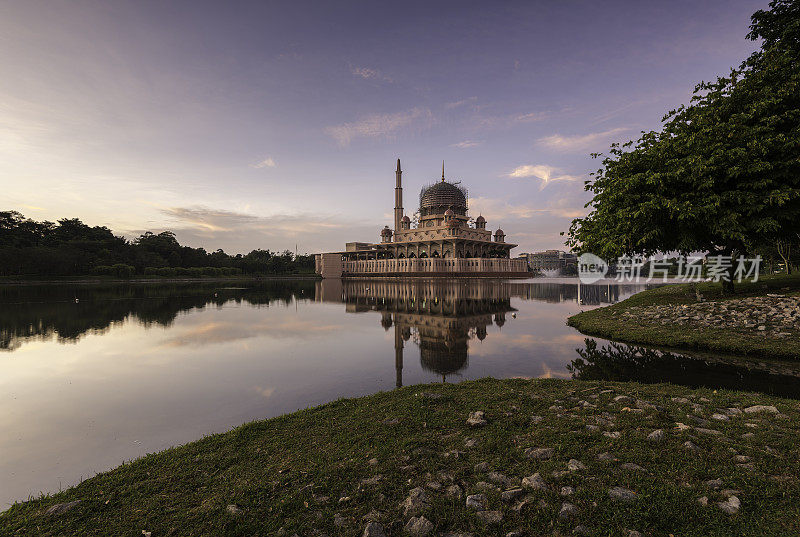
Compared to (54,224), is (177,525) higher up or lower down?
lower down

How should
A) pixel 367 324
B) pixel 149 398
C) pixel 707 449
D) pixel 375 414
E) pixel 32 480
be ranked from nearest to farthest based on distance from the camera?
pixel 707 449
pixel 32 480
pixel 375 414
pixel 149 398
pixel 367 324

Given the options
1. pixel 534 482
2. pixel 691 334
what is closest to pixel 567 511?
pixel 534 482

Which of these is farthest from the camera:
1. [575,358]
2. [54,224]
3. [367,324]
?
[54,224]

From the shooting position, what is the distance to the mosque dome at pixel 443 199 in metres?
132

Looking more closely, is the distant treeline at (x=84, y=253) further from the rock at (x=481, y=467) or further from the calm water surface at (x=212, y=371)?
the rock at (x=481, y=467)

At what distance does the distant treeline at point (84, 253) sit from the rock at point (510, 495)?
387 feet

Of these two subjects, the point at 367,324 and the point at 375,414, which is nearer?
the point at 375,414

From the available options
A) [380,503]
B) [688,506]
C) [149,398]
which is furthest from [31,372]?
[688,506]

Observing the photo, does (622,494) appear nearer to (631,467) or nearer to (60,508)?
(631,467)

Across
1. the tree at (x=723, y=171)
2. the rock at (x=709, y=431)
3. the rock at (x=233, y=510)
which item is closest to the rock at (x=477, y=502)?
the rock at (x=233, y=510)

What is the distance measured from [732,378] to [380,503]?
41.8ft

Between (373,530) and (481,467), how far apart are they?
6.73ft

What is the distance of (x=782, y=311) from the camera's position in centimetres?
1628

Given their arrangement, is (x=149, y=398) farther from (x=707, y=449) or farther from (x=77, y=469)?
(x=707, y=449)
